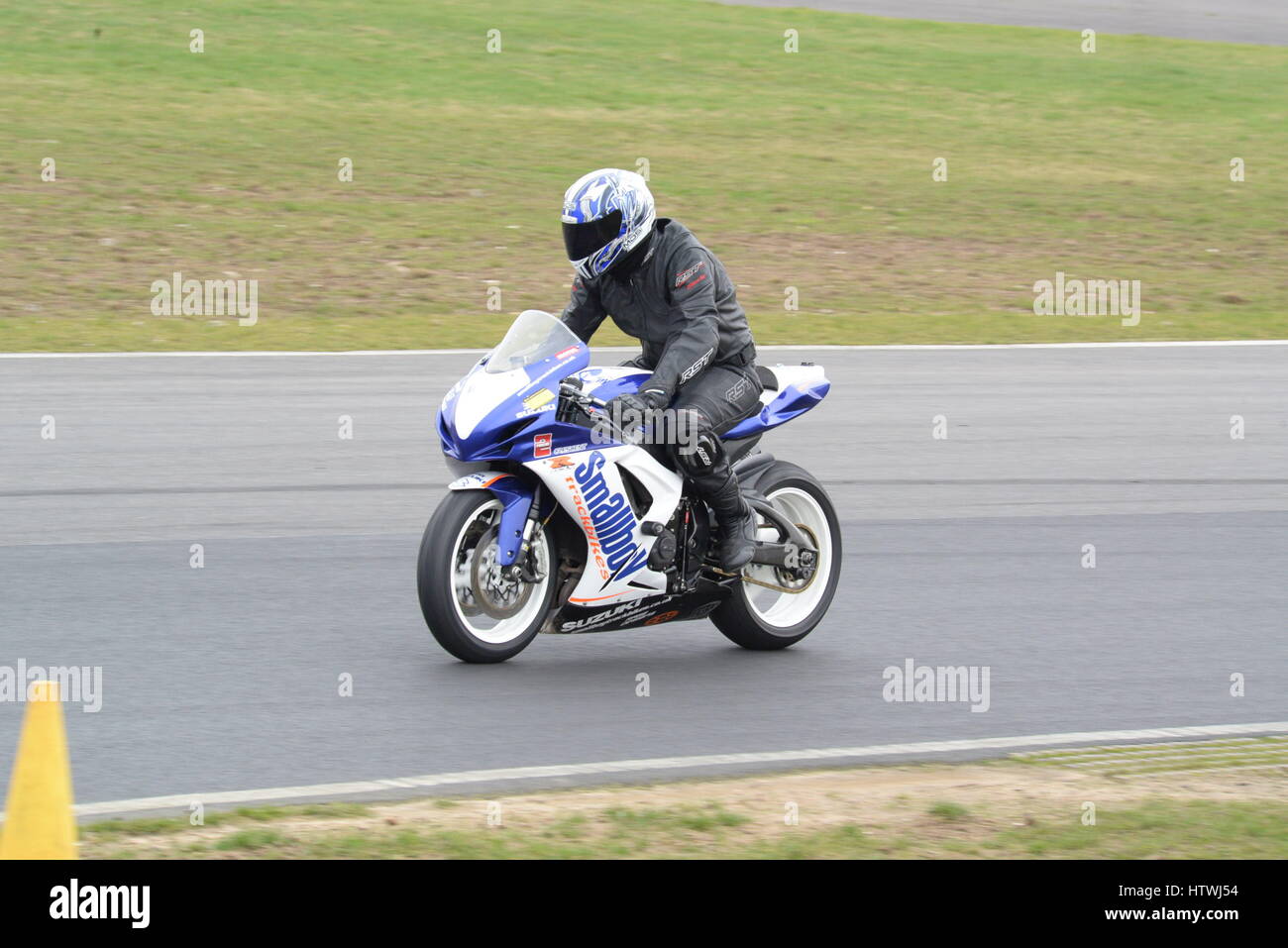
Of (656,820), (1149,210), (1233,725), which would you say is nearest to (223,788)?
(656,820)

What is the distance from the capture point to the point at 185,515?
35.8ft

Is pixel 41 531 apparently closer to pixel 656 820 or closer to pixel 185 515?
pixel 185 515

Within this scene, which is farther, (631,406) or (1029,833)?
(631,406)

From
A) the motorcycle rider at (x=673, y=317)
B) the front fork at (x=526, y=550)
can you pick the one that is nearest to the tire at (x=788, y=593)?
the motorcycle rider at (x=673, y=317)

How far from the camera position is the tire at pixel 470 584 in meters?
7.67

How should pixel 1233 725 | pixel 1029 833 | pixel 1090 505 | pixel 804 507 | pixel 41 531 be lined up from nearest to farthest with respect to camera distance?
1. pixel 1029 833
2. pixel 1233 725
3. pixel 804 507
4. pixel 41 531
5. pixel 1090 505

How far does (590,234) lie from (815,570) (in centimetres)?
192

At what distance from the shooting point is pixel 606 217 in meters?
7.82

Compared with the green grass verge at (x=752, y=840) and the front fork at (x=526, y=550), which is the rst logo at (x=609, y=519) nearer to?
A: the front fork at (x=526, y=550)

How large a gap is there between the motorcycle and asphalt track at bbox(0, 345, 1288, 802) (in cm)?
23

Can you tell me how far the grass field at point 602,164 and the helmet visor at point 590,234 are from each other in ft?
29.9

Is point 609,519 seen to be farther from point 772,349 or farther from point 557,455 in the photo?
point 772,349
